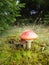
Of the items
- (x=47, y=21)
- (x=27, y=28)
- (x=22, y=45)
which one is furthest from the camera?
(x=47, y=21)

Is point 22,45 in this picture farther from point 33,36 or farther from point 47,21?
point 47,21

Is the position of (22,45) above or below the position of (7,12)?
below

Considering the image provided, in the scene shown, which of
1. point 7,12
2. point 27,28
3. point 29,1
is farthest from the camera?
point 29,1

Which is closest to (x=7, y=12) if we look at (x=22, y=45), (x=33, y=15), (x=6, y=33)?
(x=6, y=33)

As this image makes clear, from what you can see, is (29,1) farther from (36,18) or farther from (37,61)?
(37,61)

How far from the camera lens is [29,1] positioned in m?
6.55

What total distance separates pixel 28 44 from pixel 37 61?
0.42 metres

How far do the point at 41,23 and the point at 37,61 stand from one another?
7.46 feet

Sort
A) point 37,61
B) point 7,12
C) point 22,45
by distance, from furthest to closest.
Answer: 1. point 7,12
2. point 22,45
3. point 37,61

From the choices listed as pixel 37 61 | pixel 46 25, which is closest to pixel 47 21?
pixel 46 25

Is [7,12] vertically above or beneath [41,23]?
above

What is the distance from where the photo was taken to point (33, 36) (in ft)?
13.6

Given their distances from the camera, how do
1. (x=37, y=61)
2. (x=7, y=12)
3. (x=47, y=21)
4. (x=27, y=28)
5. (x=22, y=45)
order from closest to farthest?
(x=37, y=61)
(x=22, y=45)
(x=7, y=12)
(x=27, y=28)
(x=47, y=21)

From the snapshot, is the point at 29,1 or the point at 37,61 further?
the point at 29,1
